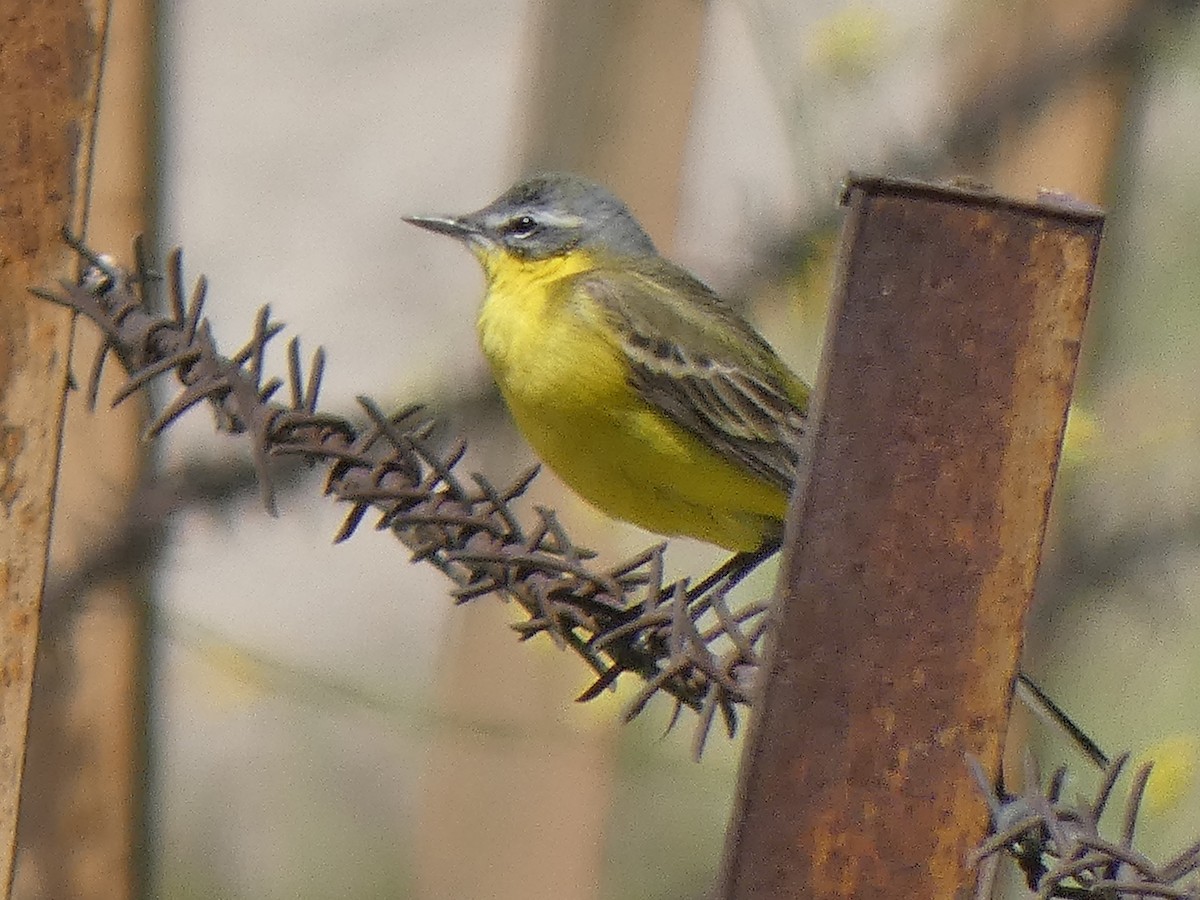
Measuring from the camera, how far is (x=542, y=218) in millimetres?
3807

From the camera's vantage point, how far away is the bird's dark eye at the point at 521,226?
380 centimetres

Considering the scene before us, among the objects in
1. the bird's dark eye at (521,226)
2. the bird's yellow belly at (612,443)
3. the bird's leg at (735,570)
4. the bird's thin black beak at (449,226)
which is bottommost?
the bird's leg at (735,570)

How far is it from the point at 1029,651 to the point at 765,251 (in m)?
1.24

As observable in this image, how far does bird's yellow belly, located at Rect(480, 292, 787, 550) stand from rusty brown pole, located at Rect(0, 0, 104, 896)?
1.52 metres

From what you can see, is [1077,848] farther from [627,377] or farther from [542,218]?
[542,218]

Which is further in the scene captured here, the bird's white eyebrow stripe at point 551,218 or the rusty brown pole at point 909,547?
the bird's white eyebrow stripe at point 551,218

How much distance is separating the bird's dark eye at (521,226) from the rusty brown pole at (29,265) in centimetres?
200

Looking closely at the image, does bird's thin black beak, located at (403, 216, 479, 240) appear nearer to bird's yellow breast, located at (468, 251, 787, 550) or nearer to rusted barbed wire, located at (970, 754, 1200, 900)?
bird's yellow breast, located at (468, 251, 787, 550)

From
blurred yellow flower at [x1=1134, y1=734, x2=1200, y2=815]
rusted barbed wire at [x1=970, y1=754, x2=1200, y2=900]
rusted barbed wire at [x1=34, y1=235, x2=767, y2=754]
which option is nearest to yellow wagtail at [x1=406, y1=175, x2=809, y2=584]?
blurred yellow flower at [x1=1134, y1=734, x2=1200, y2=815]

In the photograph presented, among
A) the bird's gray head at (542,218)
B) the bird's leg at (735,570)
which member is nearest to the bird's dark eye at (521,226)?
the bird's gray head at (542,218)

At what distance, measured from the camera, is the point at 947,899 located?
3.84 ft

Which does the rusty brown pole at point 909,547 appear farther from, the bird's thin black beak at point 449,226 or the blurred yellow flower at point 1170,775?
the blurred yellow flower at point 1170,775

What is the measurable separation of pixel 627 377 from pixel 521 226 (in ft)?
2.03

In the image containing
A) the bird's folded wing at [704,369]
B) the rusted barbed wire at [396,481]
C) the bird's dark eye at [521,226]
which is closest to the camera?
the rusted barbed wire at [396,481]
